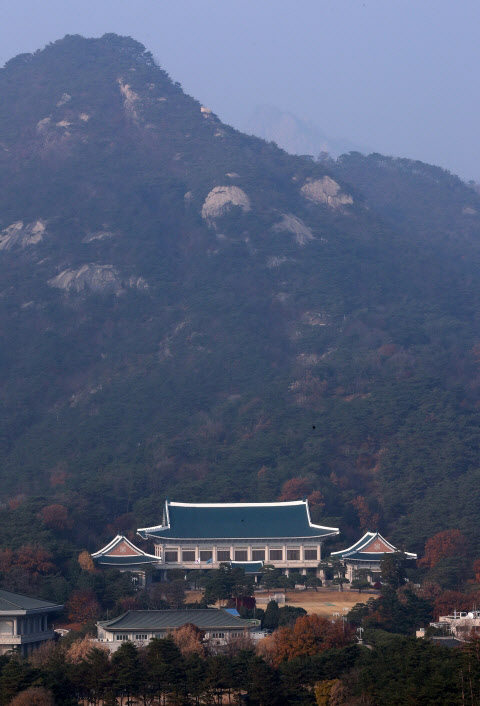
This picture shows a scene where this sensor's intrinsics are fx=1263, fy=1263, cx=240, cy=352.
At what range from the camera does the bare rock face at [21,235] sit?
10312 centimetres

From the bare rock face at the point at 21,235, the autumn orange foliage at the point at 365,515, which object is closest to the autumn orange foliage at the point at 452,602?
the autumn orange foliage at the point at 365,515

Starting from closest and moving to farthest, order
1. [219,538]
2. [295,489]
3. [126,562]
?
[126,562]
[219,538]
[295,489]

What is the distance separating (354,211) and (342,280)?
1544 cm

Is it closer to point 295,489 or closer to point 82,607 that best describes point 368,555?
point 295,489

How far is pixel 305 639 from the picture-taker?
41.9m

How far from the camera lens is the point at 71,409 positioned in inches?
3319

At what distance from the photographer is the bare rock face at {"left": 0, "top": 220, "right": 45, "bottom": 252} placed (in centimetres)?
10312

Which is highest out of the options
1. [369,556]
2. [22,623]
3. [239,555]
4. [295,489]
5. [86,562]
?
[295,489]

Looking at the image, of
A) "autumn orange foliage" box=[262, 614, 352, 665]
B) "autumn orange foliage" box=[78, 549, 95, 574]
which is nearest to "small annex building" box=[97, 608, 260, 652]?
"autumn orange foliage" box=[262, 614, 352, 665]

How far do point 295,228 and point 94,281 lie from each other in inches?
776

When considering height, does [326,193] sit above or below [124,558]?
above

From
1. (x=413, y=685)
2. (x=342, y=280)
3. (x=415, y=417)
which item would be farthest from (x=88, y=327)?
(x=413, y=685)

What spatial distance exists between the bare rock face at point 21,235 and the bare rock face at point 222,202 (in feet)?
47.7

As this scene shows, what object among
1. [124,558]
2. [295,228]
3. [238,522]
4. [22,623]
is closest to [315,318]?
[295,228]
